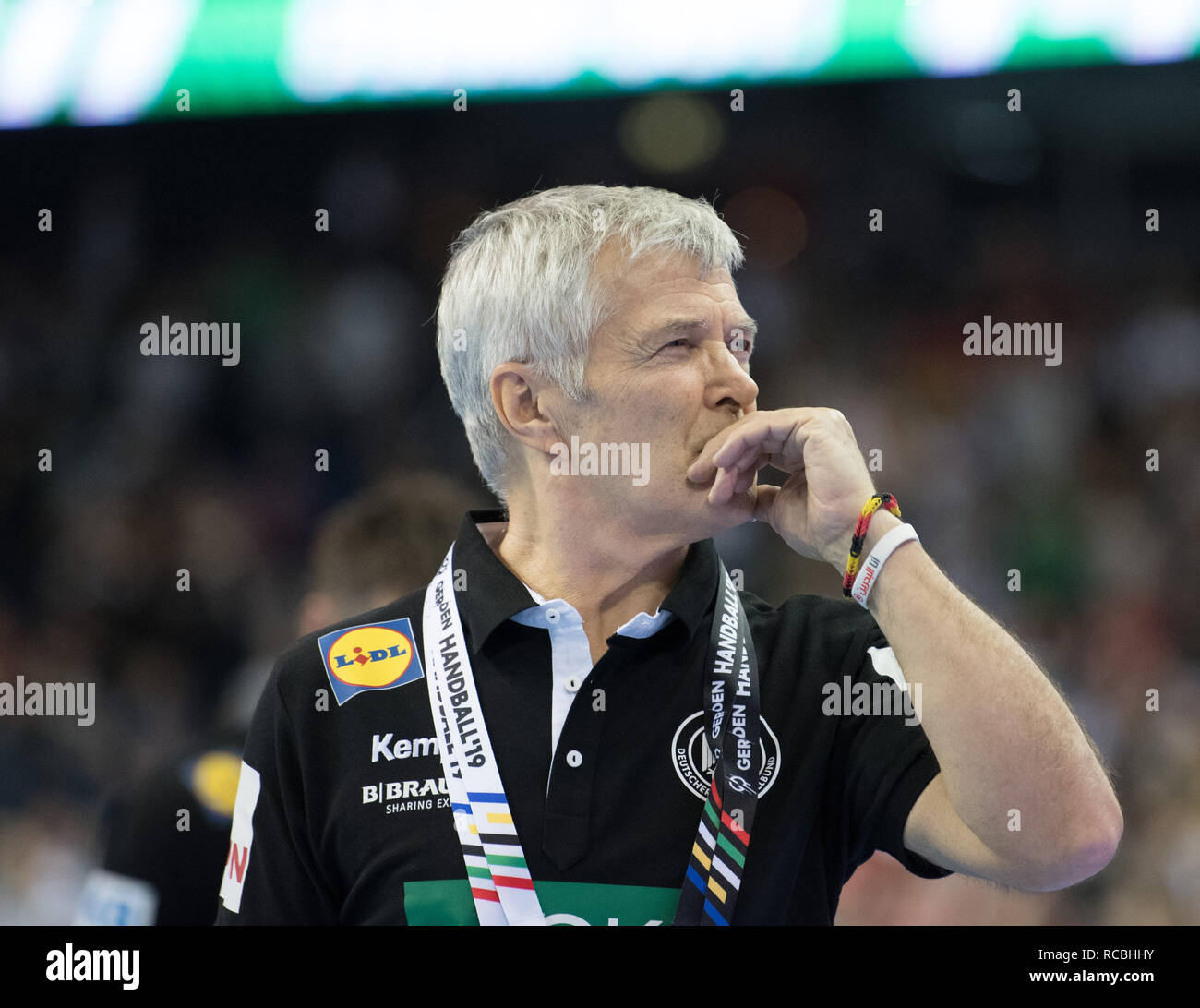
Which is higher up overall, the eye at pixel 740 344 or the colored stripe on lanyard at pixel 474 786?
the eye at pixel 740 344

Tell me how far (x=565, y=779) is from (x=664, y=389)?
0.74 meters

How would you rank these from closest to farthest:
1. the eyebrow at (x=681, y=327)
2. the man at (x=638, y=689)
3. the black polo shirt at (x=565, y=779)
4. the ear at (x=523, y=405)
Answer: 1. the man at (x=638, y=689)
2. the black polo shirt at (x=565, y=779)
3. the eyebrow at (x=681, y=327)
4. the ear at (x=523, y=405)

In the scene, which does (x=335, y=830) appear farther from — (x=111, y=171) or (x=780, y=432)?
(x=111, y=171)

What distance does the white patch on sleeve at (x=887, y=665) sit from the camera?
206 cm

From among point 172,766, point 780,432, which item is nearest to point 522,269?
point 780,432

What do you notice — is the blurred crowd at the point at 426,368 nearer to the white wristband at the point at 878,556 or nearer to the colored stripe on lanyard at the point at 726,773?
the colored stripe on lanyard at the point at 726,773

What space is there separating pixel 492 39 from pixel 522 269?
3.16 m

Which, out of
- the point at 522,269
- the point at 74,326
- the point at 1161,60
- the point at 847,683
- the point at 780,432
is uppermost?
the point at 1161,60

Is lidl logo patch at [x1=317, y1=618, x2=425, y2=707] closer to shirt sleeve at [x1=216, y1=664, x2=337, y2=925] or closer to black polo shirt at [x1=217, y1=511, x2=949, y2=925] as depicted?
black polo shirt at [x1=217, y1=511, x2=949, y2=925]

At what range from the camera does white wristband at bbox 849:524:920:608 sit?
1.92m

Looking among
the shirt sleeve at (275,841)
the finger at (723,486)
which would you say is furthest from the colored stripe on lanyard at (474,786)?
the finger at (723,486)

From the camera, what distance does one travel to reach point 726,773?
1958mm

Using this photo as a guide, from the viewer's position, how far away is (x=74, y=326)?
5.45 m

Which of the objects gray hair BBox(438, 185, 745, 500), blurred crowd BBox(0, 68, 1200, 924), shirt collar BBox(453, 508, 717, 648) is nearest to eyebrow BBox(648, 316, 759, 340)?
gray hair BBox(438, 185, 745, 500)
